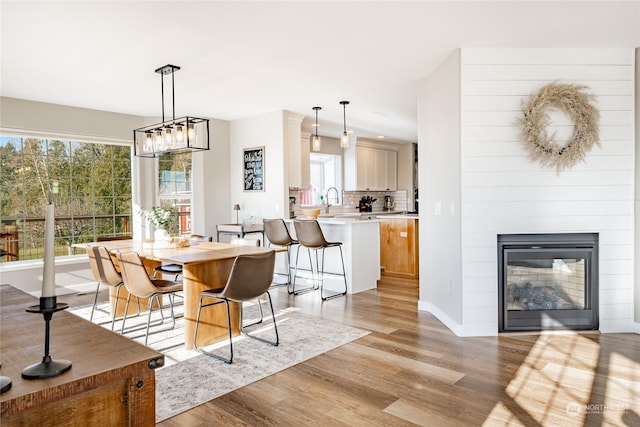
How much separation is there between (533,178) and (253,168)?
4.04 metres

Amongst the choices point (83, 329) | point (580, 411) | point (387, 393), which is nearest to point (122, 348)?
point (83, 329)

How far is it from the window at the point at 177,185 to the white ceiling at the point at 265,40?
148 cm

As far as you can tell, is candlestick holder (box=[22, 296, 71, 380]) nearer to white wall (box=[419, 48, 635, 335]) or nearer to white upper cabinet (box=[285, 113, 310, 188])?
white wall (box=[419, 48, 635, 335])

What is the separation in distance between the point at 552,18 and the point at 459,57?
0.76 meters

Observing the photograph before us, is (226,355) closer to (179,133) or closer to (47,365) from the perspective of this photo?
(179,133)

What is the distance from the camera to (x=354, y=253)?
5.42 meters

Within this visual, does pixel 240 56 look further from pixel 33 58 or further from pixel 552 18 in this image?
pixel 552 18

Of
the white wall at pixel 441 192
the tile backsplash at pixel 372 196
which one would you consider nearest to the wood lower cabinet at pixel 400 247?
the white wall at pixel 441 192

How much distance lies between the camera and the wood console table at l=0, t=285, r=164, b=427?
2.86ft

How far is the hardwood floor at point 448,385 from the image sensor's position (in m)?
2.31

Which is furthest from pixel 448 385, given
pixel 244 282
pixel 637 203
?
pixel 637 203

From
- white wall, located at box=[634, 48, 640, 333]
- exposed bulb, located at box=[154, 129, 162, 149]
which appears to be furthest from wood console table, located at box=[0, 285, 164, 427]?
white wall, located at box=[634, 48, 640, 333]

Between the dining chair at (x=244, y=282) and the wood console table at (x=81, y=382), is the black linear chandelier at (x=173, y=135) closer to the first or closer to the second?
the dining chair at (x=244, y=282)

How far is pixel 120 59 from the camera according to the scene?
3.80 meters
